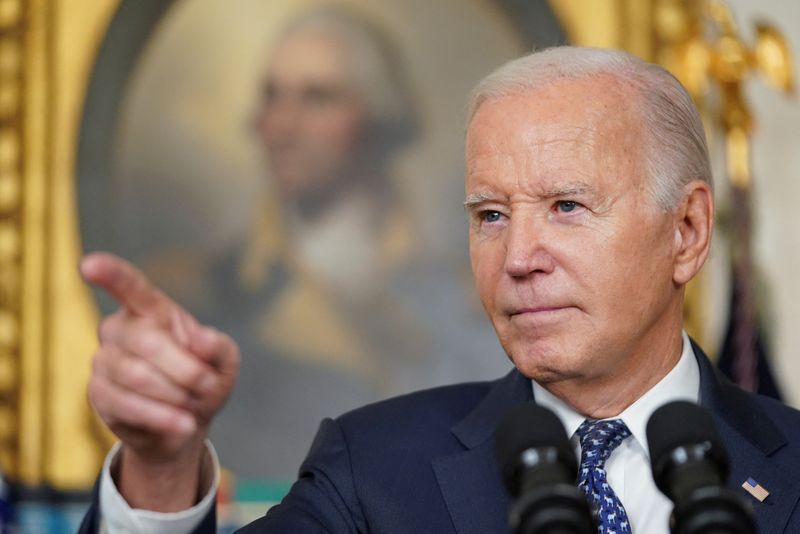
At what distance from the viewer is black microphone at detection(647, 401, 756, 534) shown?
137cm

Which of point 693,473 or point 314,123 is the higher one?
point 693,473

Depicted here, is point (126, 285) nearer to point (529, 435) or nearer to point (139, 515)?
point (139, 515)

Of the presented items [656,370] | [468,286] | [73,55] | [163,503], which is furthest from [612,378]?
[73,55]

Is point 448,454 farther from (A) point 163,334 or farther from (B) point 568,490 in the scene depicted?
(B) point 568,490

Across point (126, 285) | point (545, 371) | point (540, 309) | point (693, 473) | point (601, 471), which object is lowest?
point (601, 471)

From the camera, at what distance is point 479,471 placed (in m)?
2.45

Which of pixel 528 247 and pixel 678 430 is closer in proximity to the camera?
pixel 678 430

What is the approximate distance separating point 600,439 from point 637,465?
10cm

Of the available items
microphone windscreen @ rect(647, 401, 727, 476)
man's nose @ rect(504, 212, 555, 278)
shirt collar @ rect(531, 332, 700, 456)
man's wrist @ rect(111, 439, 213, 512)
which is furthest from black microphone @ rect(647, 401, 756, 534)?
man's wrist @ rect(111, 439, 213, 512)

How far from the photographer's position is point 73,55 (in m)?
5.24

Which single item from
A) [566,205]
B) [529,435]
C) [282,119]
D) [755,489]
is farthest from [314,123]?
[529,435]

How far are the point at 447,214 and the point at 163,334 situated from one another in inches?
133

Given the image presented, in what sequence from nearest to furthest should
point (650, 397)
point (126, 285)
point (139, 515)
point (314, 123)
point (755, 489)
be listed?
1. point (126, 285)
2. point (139, 515)
3. point (755, 489)
4. point (650, 397)
5. point (314, 123)

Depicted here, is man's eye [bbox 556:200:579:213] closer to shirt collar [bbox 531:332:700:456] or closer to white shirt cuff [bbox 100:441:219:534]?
A: shirt collar [bbox 531:332:700:456]
